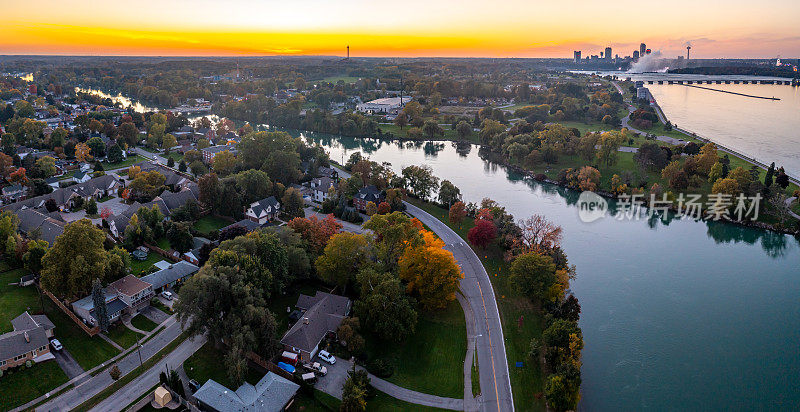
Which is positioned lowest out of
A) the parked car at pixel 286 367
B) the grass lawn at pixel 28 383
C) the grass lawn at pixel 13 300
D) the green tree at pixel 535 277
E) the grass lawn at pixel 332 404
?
the grass lawn at pixel 332 404

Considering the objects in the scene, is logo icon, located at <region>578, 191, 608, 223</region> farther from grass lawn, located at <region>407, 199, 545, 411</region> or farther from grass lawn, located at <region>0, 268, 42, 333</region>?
grass lawn, located at <region>0, 268, 42, 333</region>

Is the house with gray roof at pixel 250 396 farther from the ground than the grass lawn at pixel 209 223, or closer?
closer

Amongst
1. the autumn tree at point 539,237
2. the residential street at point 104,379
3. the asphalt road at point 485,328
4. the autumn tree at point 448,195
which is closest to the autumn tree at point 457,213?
the asphalt road at point 485,328

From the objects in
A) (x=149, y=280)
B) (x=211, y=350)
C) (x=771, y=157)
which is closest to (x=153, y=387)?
(x=211, y=350)

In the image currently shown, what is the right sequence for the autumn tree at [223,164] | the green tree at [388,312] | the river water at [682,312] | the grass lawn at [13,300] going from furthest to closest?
the autumn tree at [223,164], the grass lawn at [13,300], the green tree at [388,312], the river water at [682,312]

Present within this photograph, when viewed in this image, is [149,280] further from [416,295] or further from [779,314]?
[779,314]

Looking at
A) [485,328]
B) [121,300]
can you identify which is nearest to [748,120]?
[485,328]

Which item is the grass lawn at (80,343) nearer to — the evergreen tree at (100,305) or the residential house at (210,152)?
the evergreen tree at (100,305)

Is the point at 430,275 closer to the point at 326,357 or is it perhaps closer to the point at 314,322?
the point at 314,322
